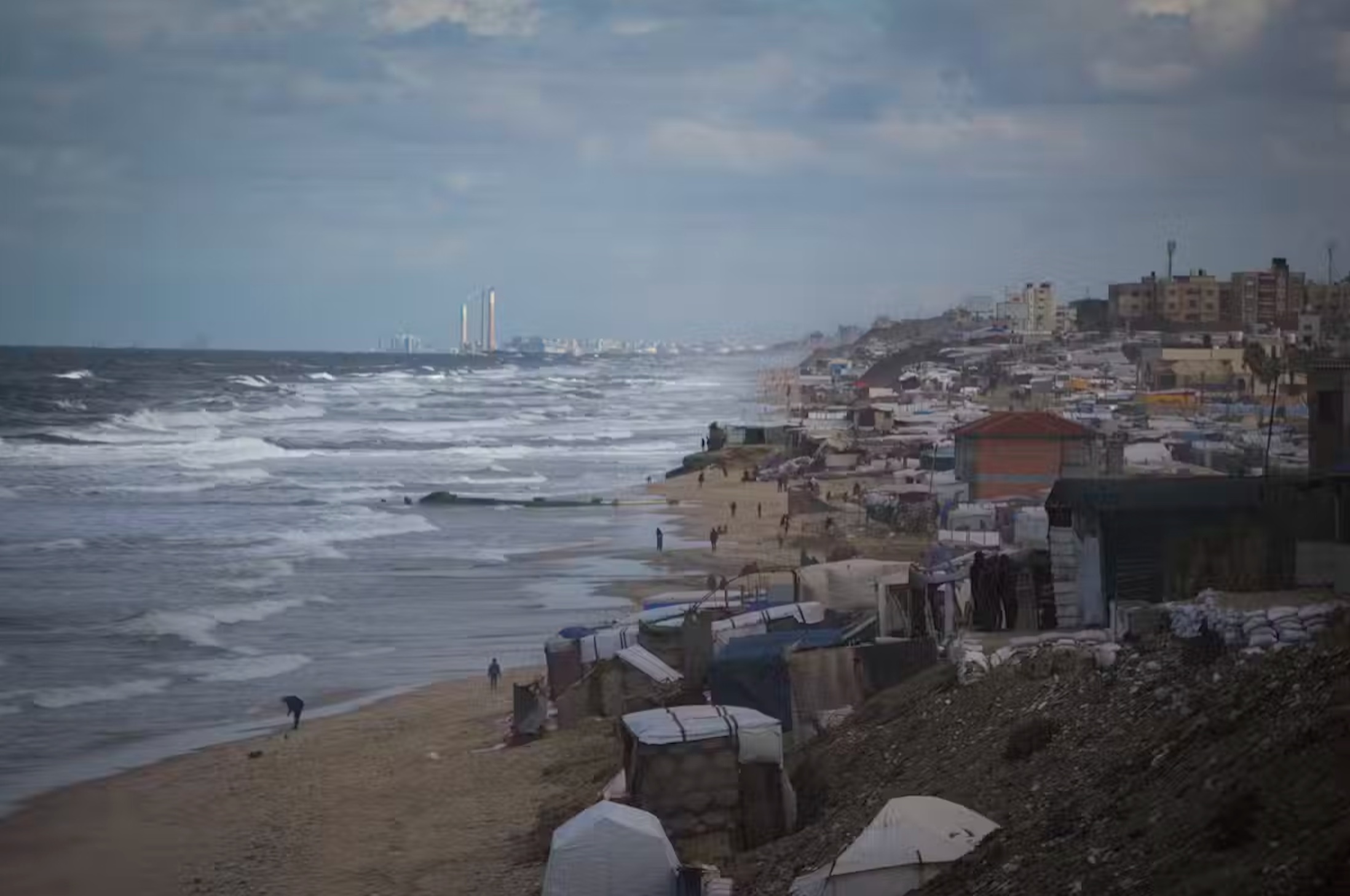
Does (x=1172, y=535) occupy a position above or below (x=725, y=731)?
above

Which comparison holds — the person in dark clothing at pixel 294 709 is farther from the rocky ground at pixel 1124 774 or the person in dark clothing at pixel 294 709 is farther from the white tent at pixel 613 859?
the white tent at pixel 613 859

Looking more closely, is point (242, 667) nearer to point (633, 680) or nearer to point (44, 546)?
point (633, 680)

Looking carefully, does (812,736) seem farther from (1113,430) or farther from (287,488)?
(287,488)

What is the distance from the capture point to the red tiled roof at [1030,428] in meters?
29.3

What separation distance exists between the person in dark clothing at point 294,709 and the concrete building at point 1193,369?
133 ft

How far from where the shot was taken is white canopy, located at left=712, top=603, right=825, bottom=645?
1580cm

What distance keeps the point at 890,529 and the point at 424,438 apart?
140 ft

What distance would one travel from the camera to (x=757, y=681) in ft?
42.5

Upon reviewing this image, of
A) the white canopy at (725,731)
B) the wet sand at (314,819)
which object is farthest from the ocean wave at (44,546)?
the white canopy at (725,731)

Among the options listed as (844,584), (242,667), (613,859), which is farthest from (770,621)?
(242,667)

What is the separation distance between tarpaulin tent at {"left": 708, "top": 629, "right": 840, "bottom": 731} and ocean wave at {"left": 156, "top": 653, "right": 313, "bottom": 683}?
955cm

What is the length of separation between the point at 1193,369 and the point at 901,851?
5712 cm

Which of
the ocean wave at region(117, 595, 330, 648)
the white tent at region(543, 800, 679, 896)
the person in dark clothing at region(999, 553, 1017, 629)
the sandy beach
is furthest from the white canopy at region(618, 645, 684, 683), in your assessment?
the ocean wave at region(117, 595, 330, 648)

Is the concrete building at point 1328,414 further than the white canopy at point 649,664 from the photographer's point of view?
Yes
